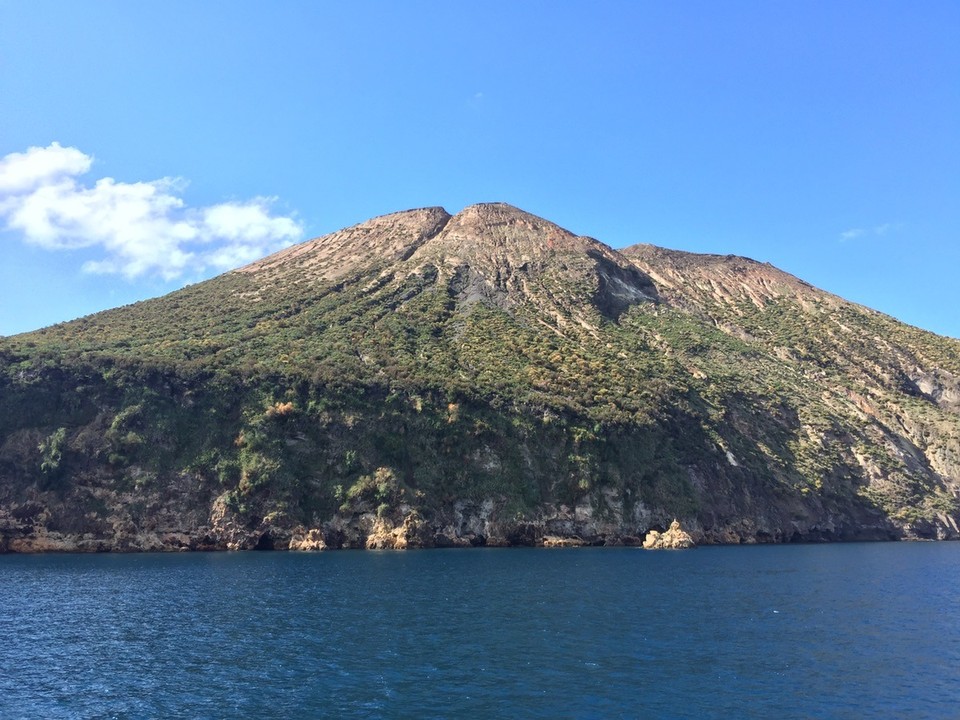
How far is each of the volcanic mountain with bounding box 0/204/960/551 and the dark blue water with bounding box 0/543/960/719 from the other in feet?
65.1

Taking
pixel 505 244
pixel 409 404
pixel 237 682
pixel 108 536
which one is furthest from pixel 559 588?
pixel 505 244

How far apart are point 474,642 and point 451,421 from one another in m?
58.7

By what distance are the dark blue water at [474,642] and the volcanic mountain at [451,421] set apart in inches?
782

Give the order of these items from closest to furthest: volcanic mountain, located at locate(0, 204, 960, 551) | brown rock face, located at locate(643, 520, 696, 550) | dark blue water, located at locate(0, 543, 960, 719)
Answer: dark blue water, located at locate(0, 543, 960, 719) → volcanic mountain, located at locate(0, 204, 960, 551) → brown rock face, located at locate(643, 520, 696, 550)

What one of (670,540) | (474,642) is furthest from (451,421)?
(474,642)

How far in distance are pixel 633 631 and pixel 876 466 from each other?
3743 inches

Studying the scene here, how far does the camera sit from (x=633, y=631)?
130 feet

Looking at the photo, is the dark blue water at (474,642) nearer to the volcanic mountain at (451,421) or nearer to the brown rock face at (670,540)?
the volcanic mountain at (451,421)

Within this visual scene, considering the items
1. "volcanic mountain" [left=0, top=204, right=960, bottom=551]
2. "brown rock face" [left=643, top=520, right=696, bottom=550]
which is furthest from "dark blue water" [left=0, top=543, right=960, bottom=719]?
"brown rock face" [left=643, top=520, right=696, bottom=550]

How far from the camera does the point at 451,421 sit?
95250mm

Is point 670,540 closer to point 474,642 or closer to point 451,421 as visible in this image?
point 451,421

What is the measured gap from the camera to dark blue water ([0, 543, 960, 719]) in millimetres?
27719

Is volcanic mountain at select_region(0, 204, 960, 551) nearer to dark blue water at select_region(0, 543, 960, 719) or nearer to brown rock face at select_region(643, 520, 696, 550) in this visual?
brown rock face at select_region(643, 520, 696, 550)

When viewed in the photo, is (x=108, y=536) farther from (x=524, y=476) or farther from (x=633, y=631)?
(x=633, y=631)
